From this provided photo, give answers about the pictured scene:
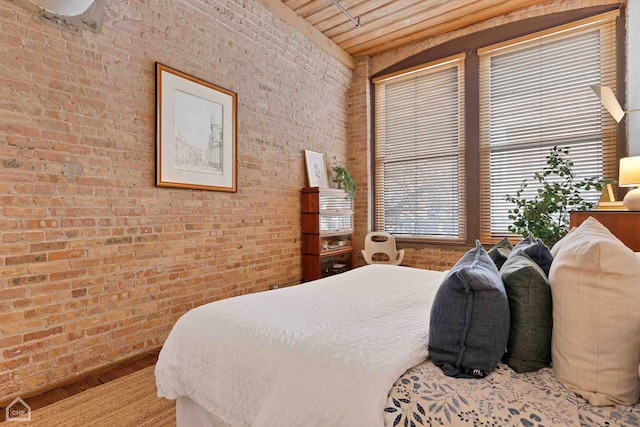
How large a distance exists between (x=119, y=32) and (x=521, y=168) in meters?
4.37

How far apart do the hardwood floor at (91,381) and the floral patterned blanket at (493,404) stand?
7.05 feet

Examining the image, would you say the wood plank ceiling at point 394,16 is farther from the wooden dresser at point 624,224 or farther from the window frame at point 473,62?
the wooden dresser at point 624,224

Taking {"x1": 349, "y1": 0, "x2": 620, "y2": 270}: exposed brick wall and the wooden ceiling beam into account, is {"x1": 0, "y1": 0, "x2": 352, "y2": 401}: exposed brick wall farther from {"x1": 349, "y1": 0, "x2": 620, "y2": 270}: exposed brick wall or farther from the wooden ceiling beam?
{"x1": 349, "y1": 0, "x2": 620, "y2": 270}: exposed brick wall

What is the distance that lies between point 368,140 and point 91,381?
4372 mm

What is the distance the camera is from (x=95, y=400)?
6.40ft

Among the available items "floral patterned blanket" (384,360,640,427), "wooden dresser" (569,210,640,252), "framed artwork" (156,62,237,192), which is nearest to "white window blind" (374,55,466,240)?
"wooden dresser" (569,210,640,252)

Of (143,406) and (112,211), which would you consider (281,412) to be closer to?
(143,406)

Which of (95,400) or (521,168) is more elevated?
(521,168)

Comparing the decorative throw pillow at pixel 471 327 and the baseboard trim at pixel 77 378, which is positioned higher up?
the decorative throw pillow at pixel 471 327

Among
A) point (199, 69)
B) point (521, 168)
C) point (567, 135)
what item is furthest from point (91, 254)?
point (567, 135)

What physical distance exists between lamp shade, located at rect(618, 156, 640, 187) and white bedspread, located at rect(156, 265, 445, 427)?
7.72 ft

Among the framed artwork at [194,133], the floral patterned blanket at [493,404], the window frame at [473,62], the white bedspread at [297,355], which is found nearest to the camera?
the floral patterned blanket at [493,404]

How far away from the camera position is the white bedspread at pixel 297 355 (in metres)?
1.00

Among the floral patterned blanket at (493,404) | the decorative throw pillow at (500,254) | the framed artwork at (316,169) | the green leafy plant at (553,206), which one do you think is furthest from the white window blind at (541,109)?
the floral patterned blanket at (493,404)
